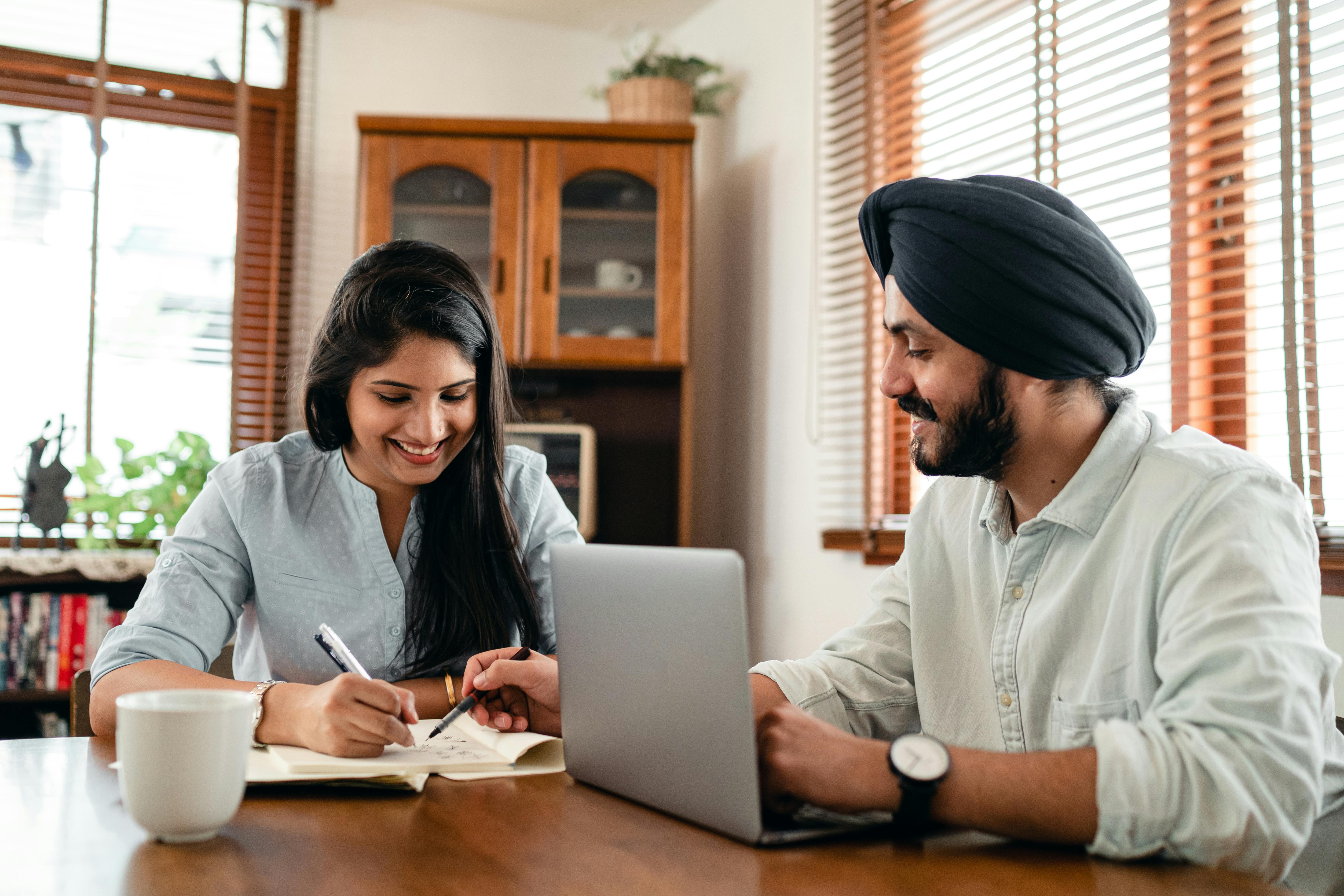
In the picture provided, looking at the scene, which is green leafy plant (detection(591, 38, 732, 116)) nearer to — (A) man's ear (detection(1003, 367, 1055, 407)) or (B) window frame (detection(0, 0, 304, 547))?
(B) window frame (detection(0, 0, 304, 547))

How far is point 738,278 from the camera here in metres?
3.28

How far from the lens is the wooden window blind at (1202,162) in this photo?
5.37ft

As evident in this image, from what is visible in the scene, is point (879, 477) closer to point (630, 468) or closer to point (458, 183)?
point (630, 468)

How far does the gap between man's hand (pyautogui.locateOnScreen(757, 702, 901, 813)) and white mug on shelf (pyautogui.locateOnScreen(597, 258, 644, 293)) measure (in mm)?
2358

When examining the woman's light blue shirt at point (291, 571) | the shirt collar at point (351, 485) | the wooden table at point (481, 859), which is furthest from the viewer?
the shirt collar at point (351, 485)

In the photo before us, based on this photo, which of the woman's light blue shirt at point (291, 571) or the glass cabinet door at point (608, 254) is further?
the glass cabinet door at point (608, 254)

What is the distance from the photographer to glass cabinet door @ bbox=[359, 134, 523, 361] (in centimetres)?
302

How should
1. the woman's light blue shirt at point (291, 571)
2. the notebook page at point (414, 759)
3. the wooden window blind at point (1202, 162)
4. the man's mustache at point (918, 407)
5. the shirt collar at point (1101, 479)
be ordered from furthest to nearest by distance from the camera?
the wooden window blind at point (1202, 162) → the woman's light blue shirt at point (291, 571) → the man's mustache at point (918, 407) → the shirt collar at point (1101, 479) → the notebook page at point (414, 759)

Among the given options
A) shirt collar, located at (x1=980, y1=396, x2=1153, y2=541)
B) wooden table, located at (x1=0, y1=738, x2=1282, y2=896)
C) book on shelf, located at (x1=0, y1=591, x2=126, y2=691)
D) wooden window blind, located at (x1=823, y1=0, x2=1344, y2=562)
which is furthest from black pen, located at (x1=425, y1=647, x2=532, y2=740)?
book on shelf, located at (x1=0, y1=591, x2=126, y2=691)

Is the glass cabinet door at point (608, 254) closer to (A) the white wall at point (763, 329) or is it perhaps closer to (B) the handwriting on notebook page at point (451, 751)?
(A) the white wall at point (763, 329)

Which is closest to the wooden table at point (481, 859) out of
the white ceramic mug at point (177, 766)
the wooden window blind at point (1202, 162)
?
the white ceramic mug at point (177, 766)

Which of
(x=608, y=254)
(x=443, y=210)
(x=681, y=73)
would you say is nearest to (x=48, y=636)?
(x=443, y=210)

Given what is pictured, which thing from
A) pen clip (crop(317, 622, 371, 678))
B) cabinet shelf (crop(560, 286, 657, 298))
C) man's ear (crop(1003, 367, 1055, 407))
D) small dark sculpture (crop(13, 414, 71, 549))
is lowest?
pen clip (crop(317, 622, 371, 678))

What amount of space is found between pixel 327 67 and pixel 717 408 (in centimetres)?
171
